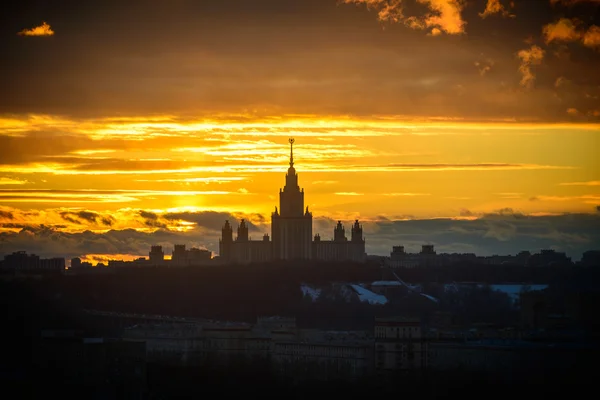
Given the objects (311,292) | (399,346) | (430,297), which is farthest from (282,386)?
(311,292)

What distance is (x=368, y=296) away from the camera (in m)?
168

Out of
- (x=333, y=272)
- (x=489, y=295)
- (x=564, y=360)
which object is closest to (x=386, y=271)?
(x=333, y=272)

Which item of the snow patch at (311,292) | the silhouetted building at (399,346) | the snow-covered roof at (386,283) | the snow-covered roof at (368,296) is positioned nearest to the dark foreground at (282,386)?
the silhouetted building at (399,346)

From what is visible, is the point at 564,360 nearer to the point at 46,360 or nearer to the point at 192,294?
the point at 46,360

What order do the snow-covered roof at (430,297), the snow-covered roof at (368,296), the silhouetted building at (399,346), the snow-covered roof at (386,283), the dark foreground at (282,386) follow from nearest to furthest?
1. the dark foreground at (282,386)
2. the silhouetted building at (399,346)
3. the snow-covered roof at (430,297)
4. the snow-covered roof at (368,296)
5. the snow-covered roof at (386,283)

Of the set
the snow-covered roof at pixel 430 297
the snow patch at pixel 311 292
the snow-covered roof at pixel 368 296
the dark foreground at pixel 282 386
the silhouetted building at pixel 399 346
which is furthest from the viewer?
the snow patch at pixel 311 292

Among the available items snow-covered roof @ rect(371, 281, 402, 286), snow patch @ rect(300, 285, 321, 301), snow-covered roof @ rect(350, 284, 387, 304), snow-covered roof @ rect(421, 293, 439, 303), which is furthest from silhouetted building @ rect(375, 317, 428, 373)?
snow-covered roof @ rect(371, 281, 402, 286)

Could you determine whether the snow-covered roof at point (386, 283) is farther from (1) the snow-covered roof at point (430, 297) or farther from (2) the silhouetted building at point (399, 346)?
(2) the silhouetted building at point (399, 346)

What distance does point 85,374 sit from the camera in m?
101

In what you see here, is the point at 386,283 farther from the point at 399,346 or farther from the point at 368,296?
the point at 399,346

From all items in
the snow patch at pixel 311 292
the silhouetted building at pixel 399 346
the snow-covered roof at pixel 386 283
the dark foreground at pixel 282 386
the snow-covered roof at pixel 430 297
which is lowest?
the dark foreground at pixel 282 386

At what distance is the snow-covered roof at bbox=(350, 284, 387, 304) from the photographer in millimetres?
163688

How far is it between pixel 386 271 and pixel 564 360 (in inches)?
2994

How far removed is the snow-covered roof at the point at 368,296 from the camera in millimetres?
163688
